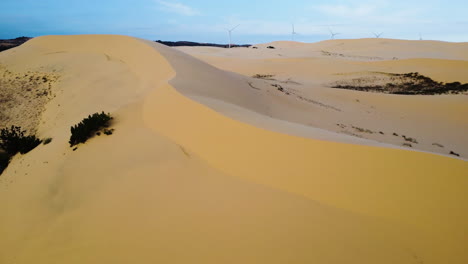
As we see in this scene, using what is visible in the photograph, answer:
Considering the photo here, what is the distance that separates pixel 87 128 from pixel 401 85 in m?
19.4

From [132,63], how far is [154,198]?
981cm

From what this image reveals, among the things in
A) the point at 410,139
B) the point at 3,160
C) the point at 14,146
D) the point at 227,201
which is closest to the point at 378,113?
the point at 410,139

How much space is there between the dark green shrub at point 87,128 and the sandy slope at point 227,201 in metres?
0.24

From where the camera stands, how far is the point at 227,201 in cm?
301

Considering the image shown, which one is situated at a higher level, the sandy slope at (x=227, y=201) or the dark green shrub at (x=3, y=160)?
the sandy slope at (x=227, y=201)

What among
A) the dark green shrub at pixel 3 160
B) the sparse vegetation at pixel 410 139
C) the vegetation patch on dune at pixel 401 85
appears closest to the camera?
the dark green shrub at pixel 3 160

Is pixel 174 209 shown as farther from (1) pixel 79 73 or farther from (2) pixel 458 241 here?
(1) pixel 79 73

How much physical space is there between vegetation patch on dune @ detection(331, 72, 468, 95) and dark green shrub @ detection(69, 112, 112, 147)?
1662 centimetres

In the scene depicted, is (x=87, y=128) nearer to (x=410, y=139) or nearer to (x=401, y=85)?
(x=410, y=139)

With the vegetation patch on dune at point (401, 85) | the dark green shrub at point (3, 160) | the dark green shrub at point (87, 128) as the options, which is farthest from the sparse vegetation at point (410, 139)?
the dark green shrub at point (3, 160)

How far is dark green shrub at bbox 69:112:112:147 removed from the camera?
5430 millimetres

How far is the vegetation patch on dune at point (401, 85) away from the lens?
52.5 feet

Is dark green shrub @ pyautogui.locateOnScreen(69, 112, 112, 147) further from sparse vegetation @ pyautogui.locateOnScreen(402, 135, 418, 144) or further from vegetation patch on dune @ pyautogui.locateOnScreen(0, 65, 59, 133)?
sparse vegetation @ pyautogui.locateOnScreen(402, 135, 418, 144)

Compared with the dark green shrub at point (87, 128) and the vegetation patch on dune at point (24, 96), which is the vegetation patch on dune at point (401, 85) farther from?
the vegetation patch on dune at point (24, 96)
